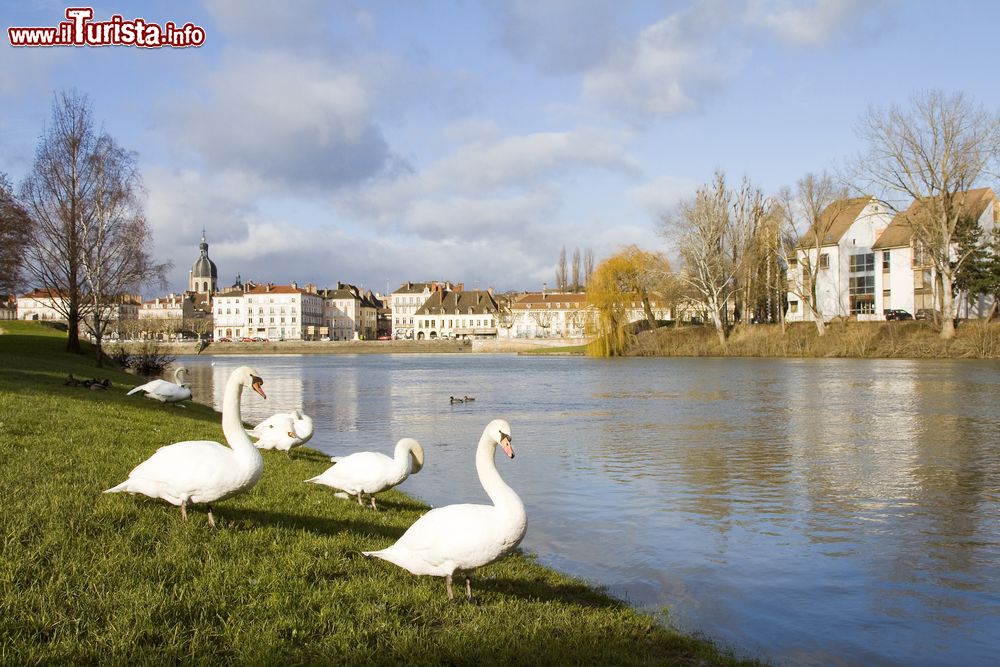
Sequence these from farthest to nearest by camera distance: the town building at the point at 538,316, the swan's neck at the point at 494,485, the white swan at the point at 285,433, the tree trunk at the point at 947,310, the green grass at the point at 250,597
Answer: the town building at the point at 538,316 < the tree trunk at the point at 947,310 < the white swan at the point at 285,433 < the swan's neck at the point at 494,485 < the green grass at the point at 250,597

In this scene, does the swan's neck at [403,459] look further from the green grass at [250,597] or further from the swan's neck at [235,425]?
the swan's neck at [235,425]

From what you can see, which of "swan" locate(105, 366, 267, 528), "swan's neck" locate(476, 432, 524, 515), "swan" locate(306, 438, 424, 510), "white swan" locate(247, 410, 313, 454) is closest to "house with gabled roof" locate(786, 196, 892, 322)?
"white swan" locate(247, 410, 313, 454)

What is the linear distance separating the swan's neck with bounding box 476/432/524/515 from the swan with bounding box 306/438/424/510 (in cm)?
308

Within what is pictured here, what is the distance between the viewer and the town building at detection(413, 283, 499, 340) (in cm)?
17475

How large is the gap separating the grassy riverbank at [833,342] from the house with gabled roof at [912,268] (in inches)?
341

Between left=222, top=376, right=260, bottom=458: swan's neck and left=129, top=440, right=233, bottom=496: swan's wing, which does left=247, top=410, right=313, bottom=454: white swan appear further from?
left=129, top=440, right=233, bottom=496: swan's wing

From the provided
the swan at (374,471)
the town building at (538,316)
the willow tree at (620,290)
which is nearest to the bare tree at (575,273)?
the town building at (538,316)

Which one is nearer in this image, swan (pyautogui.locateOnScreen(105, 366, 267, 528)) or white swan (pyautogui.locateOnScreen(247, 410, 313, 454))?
swan (pyautogui.locateOnScreen(105, 366, 267, 528))

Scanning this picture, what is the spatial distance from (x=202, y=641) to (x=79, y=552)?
1.66m

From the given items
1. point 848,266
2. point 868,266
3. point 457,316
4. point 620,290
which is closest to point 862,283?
point 868,266

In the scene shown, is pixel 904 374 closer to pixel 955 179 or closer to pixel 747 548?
pixel 955 179

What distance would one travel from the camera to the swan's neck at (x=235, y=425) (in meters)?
7.04

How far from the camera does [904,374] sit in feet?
142

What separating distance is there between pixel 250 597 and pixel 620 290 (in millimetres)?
77059
